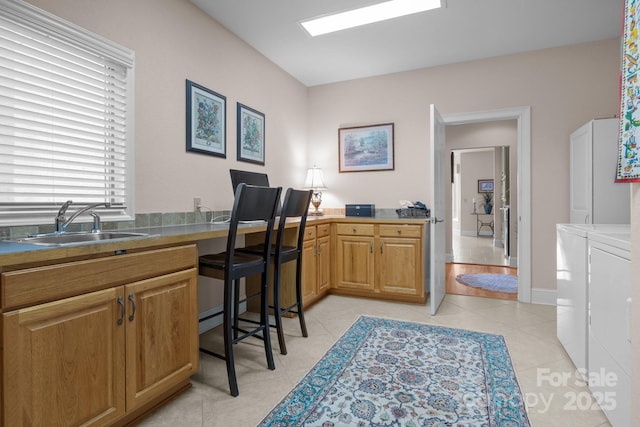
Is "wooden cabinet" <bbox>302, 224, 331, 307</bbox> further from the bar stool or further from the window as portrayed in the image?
the window

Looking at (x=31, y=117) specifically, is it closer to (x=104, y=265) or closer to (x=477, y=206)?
(x=104, y=265)

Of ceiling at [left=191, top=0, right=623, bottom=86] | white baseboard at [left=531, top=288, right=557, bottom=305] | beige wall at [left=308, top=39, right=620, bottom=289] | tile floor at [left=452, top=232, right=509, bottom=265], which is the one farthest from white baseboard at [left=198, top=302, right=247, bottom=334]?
tile floor at [left=452, top=232, right=509, bottom=265]

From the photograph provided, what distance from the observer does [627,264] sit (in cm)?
140

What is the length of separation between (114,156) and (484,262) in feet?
18.1

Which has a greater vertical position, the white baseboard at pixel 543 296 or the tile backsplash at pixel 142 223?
the tile backsplash at pixel 142 223

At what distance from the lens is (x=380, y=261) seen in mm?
3480

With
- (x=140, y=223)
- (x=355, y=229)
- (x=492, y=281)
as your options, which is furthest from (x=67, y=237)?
(x=492, y=281)

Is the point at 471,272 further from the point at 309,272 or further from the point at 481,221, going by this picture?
the point at 481,221

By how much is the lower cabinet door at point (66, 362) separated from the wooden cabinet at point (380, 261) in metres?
2.47

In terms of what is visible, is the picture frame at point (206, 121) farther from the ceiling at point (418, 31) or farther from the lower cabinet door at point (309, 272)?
the lower cabinet door at point (309, 272)

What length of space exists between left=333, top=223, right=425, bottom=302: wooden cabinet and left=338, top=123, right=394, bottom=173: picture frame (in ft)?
3.11

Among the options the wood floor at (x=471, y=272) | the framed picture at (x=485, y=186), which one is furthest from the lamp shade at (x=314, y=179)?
the framed picture at (x=485, y=186)

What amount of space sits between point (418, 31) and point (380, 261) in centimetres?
221

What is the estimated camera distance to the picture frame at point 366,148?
4.05 m
